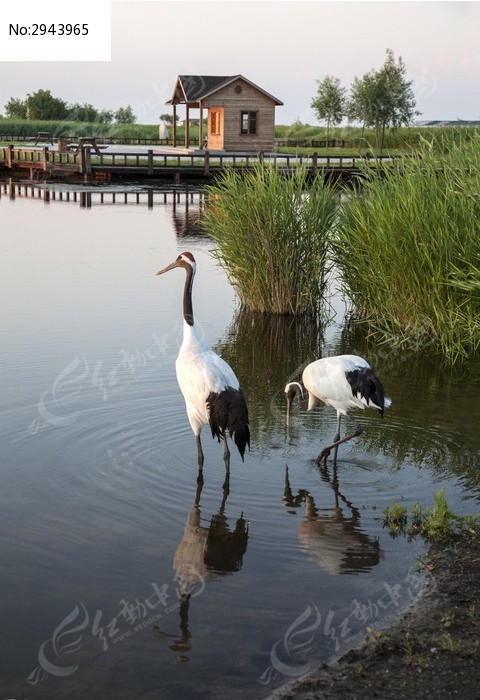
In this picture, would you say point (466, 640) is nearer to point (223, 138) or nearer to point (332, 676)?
point (332, 676)

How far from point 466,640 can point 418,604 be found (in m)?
0.63

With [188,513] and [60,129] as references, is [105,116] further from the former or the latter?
[188,513]

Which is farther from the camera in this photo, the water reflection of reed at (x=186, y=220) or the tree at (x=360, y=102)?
the tree at (x=360, y=102)

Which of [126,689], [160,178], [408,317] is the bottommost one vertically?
[126,689]

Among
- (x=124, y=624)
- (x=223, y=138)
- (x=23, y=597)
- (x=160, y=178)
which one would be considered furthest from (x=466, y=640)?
(x=223, y=138)

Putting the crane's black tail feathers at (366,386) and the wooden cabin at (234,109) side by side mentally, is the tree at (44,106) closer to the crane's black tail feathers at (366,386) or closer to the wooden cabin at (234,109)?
the wooden cabin at (234,109)

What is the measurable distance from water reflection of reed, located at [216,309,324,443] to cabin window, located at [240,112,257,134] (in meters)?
42.0

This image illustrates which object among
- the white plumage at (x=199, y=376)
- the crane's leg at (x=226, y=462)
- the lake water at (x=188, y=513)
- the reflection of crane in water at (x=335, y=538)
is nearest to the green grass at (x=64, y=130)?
the lake water at (x=188, y=513)

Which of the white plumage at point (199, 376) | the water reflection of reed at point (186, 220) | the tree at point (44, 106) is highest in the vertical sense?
the tree at point (44, 106)

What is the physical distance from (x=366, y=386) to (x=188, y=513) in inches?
77.5

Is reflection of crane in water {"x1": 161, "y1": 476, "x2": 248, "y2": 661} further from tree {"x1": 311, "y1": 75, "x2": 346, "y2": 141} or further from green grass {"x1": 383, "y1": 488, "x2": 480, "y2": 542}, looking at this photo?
tree {"x1": 311, "y1": 75, "x2": 346, "y2": 141}

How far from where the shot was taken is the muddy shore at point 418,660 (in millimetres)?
4625

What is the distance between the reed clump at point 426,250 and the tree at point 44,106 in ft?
315

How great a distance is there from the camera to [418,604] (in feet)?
18.8
